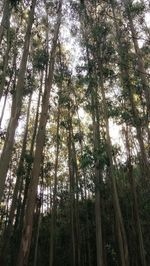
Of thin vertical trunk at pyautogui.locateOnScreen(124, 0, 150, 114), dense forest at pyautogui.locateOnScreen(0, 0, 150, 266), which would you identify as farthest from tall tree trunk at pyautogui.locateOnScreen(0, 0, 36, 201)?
thin vertical trunk at pyautogui.locateOnScreen(124, 0, 150, 114)

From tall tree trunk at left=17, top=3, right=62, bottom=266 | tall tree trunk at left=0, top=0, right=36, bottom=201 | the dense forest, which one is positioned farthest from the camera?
the dense forest

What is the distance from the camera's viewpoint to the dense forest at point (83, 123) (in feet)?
25.5

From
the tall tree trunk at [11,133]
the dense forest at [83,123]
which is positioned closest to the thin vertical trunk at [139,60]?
the dense forest at [83,123]

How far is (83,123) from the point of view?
1556 cm

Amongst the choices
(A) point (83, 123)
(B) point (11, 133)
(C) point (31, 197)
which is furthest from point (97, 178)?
(A) point (83, 123)

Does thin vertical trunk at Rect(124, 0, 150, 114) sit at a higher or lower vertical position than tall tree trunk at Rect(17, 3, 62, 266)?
higher

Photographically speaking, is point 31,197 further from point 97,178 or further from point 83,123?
point 83,123

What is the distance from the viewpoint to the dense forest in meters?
7.79

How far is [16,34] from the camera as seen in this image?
11.3 metres

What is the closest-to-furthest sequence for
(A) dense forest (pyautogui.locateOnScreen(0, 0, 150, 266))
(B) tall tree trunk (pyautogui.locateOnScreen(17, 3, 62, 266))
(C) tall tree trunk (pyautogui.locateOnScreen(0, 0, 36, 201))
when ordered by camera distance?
(C) tall tree trunk (pyautogui.locateOnScreen(0, 0, 36, 201)) → (B) tall tree trunk (pyautogui.locateOnScreen(17, 3, 62, 266)) → (A) dense forest (pyautogui.locateOnScreen(0, 0, 150, 266))

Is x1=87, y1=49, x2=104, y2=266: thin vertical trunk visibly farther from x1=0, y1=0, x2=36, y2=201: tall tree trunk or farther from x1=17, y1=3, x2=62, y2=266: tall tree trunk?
x1=0, y1=0, x2=36, y2=201: tall tree trunk

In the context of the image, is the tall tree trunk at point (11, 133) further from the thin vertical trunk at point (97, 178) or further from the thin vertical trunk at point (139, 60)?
the thin vertical trunk at point (139, 60)

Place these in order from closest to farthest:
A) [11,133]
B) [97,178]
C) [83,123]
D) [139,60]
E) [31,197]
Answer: [11,133] → [31,197] → [97,178] → [139,60] → [83,123]

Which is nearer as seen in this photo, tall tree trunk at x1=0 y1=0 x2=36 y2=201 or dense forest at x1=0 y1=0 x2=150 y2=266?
tall tree trunk at x1=0 y1=0 x2=36 y2=201
